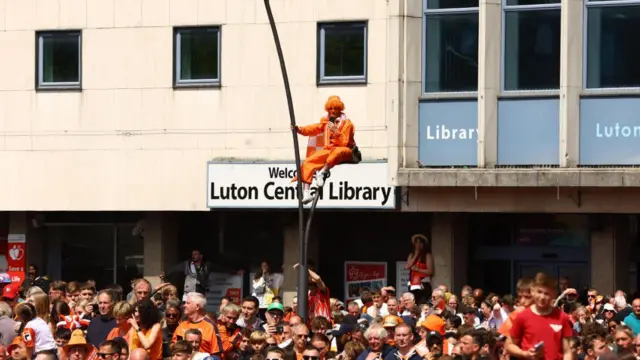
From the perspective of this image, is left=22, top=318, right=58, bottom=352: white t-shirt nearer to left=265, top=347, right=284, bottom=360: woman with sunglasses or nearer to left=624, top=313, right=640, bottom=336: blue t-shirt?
left=265, top=347, right=284, bottom=360: woman with sunglasses

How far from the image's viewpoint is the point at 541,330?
1166cm

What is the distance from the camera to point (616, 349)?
1488 cm

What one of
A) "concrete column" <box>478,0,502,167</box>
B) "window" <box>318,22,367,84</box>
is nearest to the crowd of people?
"concrete column" <box>478,0,502,167</box>

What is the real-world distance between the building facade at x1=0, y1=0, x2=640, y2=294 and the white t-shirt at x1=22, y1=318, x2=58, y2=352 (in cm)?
1237

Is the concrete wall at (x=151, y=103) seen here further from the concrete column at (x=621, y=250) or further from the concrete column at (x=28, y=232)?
the concrete column at (x=621, y=250)

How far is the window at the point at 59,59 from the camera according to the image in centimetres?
3203

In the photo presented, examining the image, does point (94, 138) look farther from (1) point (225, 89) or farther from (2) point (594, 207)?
(2) point (594, 207)

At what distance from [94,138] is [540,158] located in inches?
367

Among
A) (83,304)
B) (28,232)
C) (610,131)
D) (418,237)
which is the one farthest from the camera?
(28,232)

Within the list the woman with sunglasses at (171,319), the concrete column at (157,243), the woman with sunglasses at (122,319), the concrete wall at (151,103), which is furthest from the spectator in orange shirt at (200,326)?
the concrete column at (157,243)

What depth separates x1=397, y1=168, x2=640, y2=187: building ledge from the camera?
89.4 ft

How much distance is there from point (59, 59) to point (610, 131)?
11.6 m

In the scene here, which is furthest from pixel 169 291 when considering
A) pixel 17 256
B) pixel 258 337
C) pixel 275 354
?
pixel 17 256

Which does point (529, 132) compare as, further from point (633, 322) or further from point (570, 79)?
point (633, 322)
